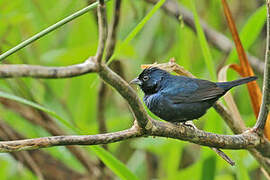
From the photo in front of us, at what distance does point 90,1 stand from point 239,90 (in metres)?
1.92

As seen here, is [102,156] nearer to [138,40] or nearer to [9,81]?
[9,81]

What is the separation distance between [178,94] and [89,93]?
4.81 ft

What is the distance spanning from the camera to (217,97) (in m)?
2.88

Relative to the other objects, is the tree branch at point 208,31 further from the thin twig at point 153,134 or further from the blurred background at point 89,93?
the thin twig at point 153,134

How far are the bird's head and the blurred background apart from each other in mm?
238

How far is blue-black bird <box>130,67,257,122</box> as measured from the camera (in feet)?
9.61

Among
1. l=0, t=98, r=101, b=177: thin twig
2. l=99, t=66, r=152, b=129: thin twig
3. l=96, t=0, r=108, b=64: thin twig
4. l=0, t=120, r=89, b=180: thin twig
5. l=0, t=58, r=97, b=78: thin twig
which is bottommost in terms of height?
l=0, t=120, r=89, b=180: thin twig

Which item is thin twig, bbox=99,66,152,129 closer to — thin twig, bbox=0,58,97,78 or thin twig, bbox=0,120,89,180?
thin twig, bbox=0,58,97,78

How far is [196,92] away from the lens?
3.10 meters

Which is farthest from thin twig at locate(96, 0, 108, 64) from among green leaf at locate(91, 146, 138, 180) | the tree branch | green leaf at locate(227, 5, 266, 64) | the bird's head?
the tree branch

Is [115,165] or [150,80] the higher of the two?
[150,80]

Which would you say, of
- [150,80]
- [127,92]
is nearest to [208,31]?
[150,80]

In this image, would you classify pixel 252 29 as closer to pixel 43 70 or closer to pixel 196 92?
pixel 196 92

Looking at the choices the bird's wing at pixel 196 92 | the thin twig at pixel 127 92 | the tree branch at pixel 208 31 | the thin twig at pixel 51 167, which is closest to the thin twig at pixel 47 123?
the thin twig at pixel 51 167
